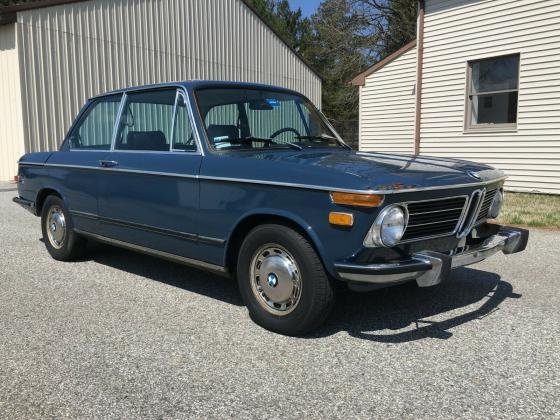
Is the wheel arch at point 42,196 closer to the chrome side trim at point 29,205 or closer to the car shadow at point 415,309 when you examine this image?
the chrome side trim at point 29,205

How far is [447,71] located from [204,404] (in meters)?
11.2

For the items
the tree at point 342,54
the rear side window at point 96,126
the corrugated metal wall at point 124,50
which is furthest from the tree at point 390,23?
the rear side window at point 96,126

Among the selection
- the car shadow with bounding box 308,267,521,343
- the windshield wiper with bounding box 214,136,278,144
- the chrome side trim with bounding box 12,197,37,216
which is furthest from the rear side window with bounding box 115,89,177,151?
the car shadow with bounding box 308,267,521,343

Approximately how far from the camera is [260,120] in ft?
15.3

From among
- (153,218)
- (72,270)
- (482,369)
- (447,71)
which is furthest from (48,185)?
(447,71)

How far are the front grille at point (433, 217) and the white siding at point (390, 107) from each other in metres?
10.7

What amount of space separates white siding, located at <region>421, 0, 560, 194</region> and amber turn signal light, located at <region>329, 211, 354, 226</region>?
29.7 feet

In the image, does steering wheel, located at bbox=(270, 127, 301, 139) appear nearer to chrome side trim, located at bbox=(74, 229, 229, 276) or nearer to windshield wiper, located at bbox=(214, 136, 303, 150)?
windshield wiper, located at bbox=(214, 136, 303, 150)

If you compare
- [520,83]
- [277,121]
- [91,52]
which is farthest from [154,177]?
[91,52]

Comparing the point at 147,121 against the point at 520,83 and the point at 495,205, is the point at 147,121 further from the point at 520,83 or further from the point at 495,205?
the point at 520,83

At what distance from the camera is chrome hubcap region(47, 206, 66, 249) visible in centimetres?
576

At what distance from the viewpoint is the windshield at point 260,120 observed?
434 centimetres

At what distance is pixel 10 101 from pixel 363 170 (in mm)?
12125

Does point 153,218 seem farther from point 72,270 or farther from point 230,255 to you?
point 72,270
